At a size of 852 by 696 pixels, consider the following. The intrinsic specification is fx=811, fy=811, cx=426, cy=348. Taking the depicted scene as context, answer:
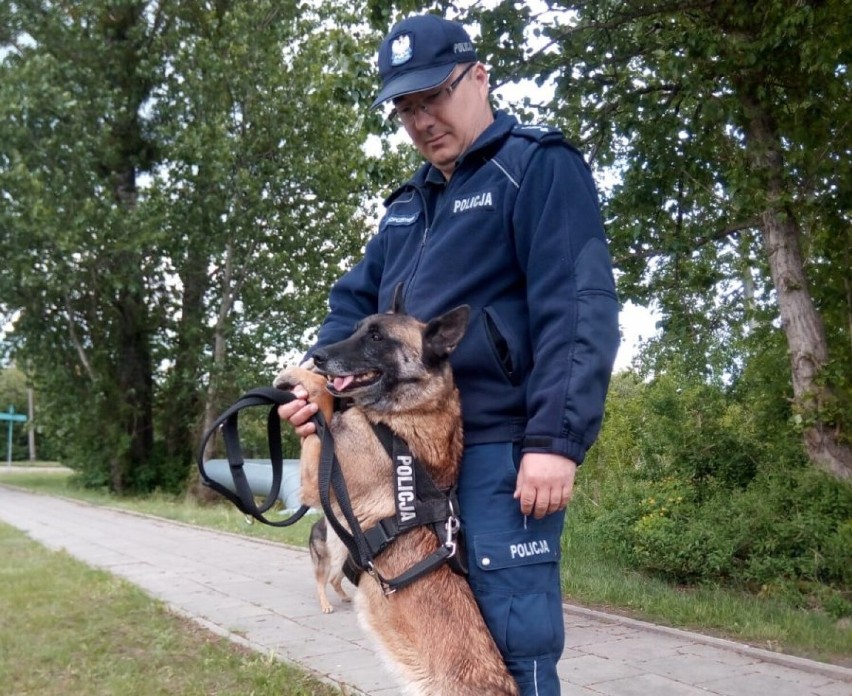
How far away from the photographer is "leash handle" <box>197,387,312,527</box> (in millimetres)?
2639

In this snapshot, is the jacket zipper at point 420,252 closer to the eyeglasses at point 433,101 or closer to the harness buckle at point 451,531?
the eyeglasses at point 433,101

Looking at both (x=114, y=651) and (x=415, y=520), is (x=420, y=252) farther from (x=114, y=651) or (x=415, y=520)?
(x=114, y=651)

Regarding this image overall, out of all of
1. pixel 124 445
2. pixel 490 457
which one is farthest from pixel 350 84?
pixel 124 445

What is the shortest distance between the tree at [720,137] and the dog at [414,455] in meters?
5.74

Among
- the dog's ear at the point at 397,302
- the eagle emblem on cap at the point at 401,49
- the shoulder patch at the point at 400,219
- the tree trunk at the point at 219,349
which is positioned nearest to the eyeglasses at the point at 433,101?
the eagle emblem on cap at the point at 401,49

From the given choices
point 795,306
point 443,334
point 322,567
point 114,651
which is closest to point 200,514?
point 322,567

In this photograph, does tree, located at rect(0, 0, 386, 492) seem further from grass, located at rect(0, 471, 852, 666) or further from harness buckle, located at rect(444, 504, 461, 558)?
harness buckle, located at rect(444, 504, 461, 558)

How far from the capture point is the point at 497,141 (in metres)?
2.56

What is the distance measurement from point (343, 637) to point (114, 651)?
5.46 feet

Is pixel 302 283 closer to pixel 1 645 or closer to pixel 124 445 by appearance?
pixel 124 445

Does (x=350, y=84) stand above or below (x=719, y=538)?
above

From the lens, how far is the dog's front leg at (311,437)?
8.47ft

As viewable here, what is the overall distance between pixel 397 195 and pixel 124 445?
2220 centimetres

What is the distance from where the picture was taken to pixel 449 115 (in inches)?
102
